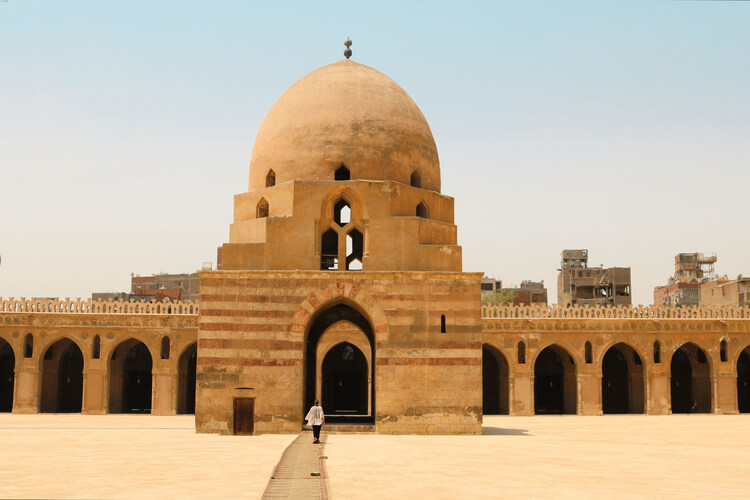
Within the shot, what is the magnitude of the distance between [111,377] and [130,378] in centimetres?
331

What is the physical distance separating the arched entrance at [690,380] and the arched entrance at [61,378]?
2581 cm

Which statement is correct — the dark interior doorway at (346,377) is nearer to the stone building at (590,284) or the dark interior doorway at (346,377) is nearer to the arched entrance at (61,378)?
the arched entrance at (61,378)

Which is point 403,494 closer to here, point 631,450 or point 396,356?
point 631,450

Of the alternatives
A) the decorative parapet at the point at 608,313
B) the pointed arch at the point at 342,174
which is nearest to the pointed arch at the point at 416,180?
the pointed arch at the point at 342,174

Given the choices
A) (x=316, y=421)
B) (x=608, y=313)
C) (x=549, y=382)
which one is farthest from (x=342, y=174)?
(x=549, y=382)

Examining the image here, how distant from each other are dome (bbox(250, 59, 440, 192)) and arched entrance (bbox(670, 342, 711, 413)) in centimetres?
1786

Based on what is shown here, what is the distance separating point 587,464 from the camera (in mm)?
13117

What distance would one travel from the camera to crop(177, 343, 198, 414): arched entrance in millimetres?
30720

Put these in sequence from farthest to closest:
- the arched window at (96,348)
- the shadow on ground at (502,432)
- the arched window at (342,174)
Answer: the arched window at (96,348)
the arched window at (342,174)
the shadow on ground at (502,432)

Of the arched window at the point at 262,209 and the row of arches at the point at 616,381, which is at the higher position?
the arched window at the point at 262,209

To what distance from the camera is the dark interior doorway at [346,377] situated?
34.9 meters

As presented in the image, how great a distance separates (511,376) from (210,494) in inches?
875

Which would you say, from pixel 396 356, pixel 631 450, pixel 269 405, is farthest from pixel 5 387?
pixel 631 450

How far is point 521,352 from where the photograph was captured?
30859 millimetres
